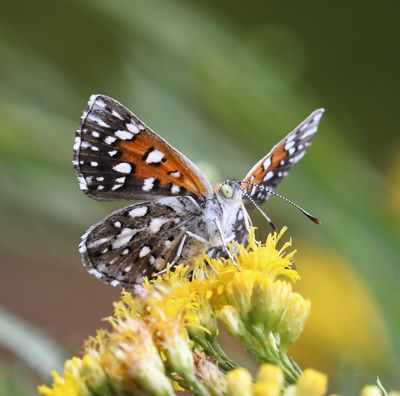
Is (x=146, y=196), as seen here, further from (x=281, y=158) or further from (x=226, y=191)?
(x=281, y=158)

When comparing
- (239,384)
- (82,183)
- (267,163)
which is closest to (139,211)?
(82,183)

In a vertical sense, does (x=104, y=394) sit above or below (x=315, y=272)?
below

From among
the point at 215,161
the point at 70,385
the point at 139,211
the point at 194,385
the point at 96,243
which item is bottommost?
the point at 70,385

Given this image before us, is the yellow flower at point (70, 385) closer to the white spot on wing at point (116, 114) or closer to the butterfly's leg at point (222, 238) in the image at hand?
the butterfly's leg at point (222, 238)

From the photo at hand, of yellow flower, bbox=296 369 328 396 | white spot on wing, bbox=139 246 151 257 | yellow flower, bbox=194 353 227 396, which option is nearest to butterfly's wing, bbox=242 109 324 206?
white spot on wing, bbox=139 246 151 257

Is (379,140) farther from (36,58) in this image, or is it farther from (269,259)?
(269,259)

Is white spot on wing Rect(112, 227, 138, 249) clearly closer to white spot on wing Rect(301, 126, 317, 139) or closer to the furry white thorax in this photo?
the furry white thorax

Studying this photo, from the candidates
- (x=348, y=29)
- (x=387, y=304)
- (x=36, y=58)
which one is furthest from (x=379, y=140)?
(x=387, y=304)
